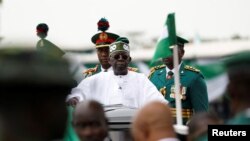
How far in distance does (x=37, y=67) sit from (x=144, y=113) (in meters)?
1.30

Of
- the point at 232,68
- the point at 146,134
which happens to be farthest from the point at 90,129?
the point at 232,68

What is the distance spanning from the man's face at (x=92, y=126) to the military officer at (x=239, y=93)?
2.01ft

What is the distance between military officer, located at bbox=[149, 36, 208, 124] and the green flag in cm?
140

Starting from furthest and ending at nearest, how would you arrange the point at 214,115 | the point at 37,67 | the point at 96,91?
the point at 96,91 → the point at 214,115 → the point at 37,67

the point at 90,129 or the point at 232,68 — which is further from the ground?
the point at 232,68

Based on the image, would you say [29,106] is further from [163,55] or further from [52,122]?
[163,55]

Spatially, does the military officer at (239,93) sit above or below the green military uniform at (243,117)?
above

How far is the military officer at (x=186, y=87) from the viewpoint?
626 cm

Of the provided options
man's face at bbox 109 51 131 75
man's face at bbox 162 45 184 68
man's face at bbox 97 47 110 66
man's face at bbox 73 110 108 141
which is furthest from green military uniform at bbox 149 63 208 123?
man's face at bbox 73 110 108 141

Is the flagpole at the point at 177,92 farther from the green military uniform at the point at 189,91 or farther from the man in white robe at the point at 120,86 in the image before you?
the green military uniform at the point at 189,91

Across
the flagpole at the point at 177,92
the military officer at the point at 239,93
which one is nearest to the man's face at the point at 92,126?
the military officer at the point at 239,93

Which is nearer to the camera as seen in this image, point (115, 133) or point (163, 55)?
point (115, 133)

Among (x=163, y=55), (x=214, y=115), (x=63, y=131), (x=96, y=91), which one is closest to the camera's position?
(x=63, y=131)

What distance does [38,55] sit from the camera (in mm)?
1722
